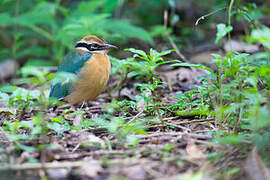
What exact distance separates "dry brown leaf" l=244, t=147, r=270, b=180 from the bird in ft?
9.93

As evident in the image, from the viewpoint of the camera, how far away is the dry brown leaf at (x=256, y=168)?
98.3 inches

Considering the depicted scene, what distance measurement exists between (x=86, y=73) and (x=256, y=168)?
11.0 ft

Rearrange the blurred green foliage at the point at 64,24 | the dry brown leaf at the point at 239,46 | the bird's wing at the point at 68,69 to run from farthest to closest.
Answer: the dry brown leaf at the point at 239,46 < the blurred green foliage at the point at 64,24 < the bird's wing at the point at 68,69

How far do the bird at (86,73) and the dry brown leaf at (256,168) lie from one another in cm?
303

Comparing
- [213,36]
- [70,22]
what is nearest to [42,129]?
[70,22]

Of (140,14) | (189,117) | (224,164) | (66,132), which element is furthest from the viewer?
(140,14)

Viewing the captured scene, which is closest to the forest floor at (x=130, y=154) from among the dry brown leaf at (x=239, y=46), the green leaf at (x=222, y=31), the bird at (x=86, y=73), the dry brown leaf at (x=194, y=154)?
the dry brown leaf at (x=194, y=154)

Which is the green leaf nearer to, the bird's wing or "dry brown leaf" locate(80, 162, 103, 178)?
"dry brown leaf" locate(80, 162, 103, 178)

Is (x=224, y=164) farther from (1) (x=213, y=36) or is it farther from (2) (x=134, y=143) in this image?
(1) (x=213, y=36)

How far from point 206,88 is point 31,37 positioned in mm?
6355

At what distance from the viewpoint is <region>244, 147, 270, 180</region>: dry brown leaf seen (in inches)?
98.3

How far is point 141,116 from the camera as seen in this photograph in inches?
164

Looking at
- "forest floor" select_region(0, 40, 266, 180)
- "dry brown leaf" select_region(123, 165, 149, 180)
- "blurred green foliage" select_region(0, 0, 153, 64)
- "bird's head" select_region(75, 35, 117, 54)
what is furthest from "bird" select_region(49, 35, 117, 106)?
"dry brown leaf" select_region(123, 165, 149, 180)

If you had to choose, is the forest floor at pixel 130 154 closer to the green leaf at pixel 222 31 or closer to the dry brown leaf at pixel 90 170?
the dry brown leaf at pixel 90 170
